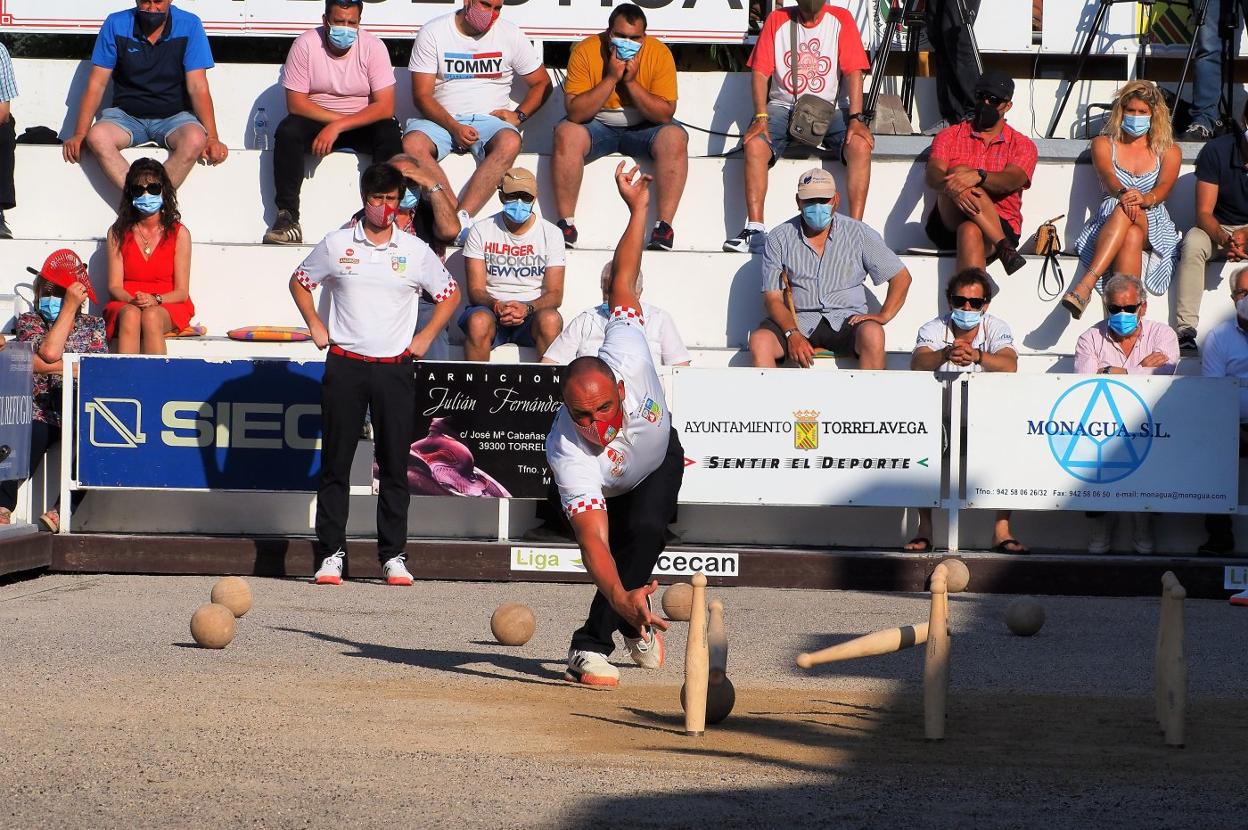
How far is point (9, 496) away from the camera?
1127 centimetres

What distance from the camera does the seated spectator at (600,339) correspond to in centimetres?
1127

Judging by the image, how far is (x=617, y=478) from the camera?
23.1ft

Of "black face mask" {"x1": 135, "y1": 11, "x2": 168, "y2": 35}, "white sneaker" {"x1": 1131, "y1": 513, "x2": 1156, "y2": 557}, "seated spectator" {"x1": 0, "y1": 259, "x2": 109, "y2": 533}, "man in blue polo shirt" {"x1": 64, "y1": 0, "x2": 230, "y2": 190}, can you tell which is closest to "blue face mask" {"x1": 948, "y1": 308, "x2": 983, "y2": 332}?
"white sneaker" {"x1": 1131, "y1": 513, "x2": 1156, "y2": 557}

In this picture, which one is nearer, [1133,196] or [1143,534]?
[1143,534]

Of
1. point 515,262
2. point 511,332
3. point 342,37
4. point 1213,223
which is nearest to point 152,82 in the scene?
point 342,37

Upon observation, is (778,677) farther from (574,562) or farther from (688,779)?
(574,562)

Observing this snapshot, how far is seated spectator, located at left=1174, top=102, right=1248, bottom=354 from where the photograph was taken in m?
13.0

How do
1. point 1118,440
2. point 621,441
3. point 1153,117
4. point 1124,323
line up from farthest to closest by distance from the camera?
point 1153,117
point 1124,323
point 1118,440
point 621,441

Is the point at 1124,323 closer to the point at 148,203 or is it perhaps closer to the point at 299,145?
the point at 299,145

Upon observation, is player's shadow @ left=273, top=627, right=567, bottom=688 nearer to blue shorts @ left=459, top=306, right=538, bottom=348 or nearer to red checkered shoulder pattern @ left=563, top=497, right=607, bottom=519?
red checkered shoulder pattern @ left=563, top=497, right=607, bottom=519

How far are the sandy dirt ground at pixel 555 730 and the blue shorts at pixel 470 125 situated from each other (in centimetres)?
495

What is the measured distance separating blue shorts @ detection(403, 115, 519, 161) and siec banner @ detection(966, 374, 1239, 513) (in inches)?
186

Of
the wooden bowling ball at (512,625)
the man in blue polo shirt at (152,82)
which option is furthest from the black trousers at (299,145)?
A: the wooden bowling ball at (512,625)

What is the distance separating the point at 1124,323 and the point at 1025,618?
11.3 ft
